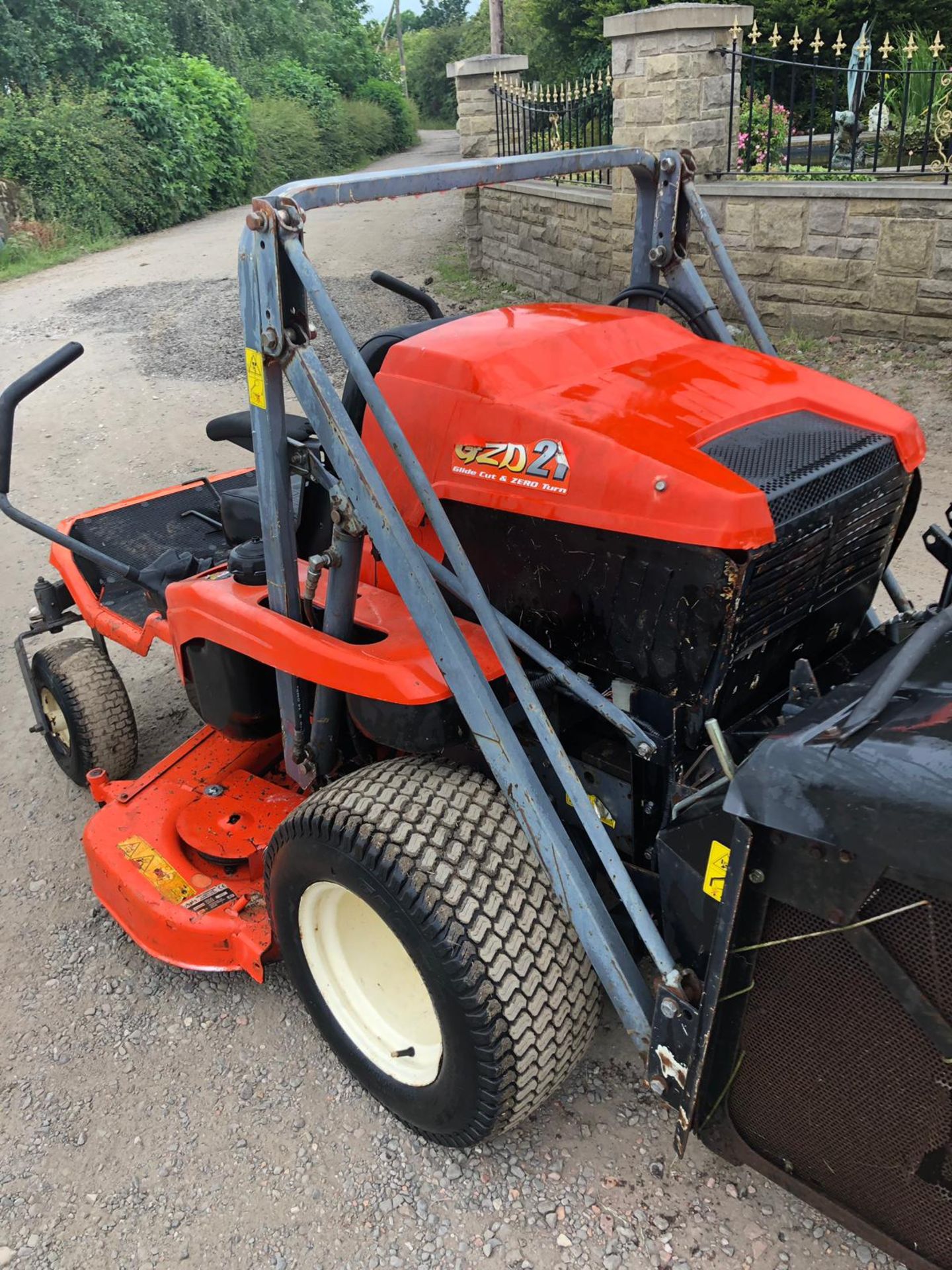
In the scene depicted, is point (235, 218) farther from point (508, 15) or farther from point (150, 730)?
point (508, 15)

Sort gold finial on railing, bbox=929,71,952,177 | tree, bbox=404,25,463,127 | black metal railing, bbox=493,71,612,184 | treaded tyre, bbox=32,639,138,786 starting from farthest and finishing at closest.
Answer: tree, bbox=404,25,463,127
black metal railing, bbox=493,71,612,184
gold finial on railing, bbox=929,71,952,177
treaded tyre, bbox=32,639,138,786

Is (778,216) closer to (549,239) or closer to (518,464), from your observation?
(549,239)

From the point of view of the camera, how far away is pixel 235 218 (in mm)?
18578

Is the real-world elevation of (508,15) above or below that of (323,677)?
above

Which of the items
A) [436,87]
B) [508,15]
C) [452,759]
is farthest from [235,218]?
[436,87]

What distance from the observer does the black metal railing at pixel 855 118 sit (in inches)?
255

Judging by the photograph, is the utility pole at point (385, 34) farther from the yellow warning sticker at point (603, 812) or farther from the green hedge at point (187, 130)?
the yellow warning sticker at point (603, 812)

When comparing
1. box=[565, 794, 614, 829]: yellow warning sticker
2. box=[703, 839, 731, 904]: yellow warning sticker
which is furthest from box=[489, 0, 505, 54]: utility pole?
box=[703, 839, 731, 904]: yellow warning sticker

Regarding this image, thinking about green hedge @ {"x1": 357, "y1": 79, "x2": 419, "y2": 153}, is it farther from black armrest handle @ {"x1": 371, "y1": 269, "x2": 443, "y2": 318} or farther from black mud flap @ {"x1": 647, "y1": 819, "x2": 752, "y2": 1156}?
black mud flap @ {"x1": 647, "y1": 819, "x2": 752, "y2": 1156}

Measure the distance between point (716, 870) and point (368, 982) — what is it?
38.2 inches

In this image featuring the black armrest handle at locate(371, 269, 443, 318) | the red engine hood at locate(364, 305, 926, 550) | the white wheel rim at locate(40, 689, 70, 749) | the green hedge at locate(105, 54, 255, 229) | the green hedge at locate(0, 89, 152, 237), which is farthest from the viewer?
the green hedge at locate(105, 54, 255, 229)

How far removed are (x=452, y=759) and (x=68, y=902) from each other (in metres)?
1.42

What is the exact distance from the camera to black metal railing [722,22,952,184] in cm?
647

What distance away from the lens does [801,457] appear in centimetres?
197
